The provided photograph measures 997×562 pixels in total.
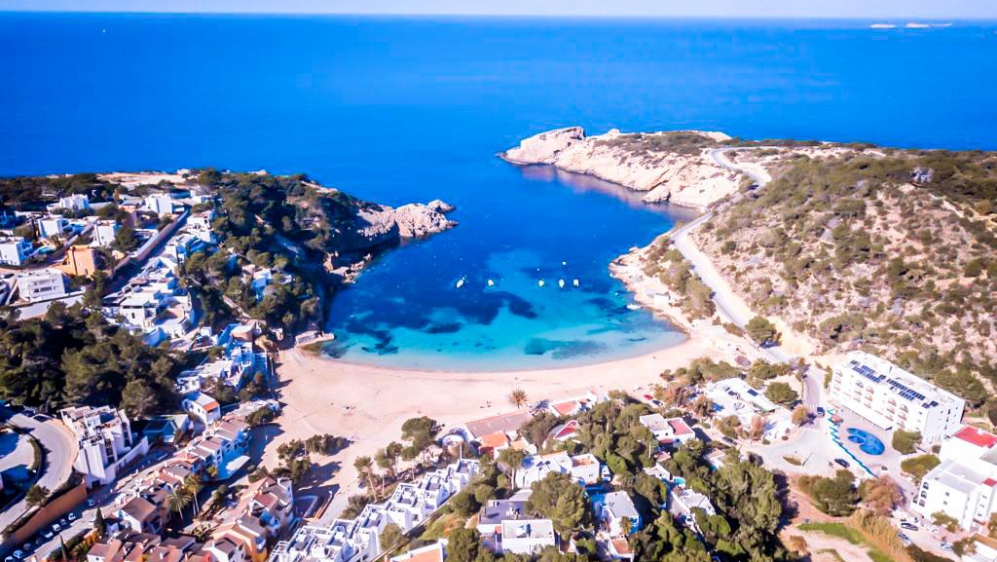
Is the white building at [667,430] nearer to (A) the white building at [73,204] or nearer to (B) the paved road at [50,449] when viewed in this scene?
(B) the paved road at [50,449]

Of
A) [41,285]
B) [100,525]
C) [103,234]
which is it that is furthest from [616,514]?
[103,234]

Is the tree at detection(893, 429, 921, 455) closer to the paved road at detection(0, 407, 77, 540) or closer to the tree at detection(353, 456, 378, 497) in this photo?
the tree at detection(353, 456, 378, 497)

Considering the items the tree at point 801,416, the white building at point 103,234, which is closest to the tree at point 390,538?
the tree at point 801,416

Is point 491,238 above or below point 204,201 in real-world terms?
below

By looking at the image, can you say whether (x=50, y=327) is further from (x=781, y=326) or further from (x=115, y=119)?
(x=115, y=119)

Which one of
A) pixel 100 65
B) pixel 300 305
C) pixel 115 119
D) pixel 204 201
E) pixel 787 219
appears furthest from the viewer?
pixel 100 65

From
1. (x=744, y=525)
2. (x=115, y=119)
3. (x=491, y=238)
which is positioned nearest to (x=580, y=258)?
(x=491, y=238)

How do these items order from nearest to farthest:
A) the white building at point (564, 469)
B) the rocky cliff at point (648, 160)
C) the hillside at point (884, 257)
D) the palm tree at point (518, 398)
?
the white building at point (564, 469)
the palm tree at point (518, 398)
the hillside at point (884, 257)
the rocky cliff at point (648, 160)
